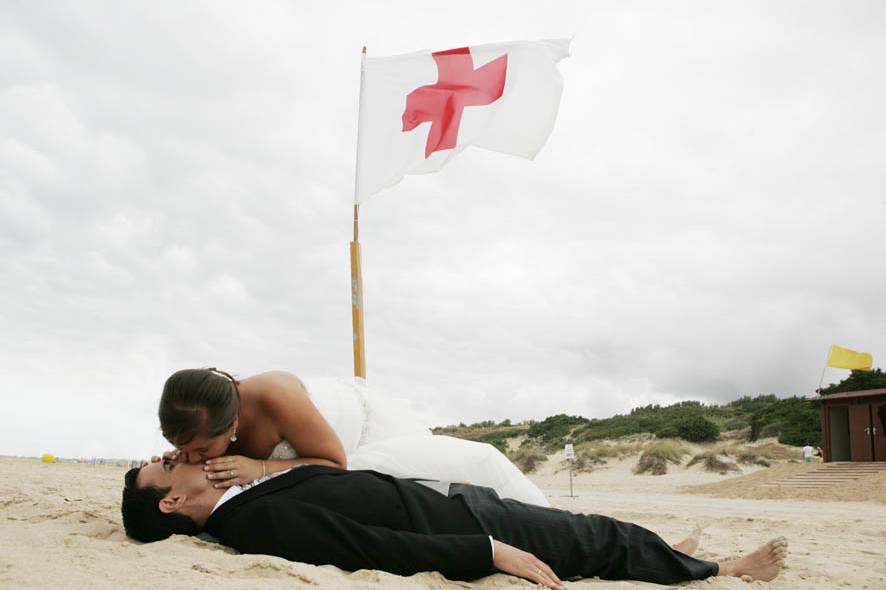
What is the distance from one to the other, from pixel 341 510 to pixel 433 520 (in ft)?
1.36

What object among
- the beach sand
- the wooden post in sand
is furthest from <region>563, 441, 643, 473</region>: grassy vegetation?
the wooden post in sand

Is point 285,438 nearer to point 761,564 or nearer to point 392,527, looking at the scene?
point 392,527

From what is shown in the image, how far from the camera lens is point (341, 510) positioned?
3021mm

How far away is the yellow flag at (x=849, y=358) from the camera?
964 inches

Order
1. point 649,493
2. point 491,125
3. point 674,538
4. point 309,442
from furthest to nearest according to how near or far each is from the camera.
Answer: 1. point 649,493
2. point 491,125
3. point 674,538
4. point 309,442

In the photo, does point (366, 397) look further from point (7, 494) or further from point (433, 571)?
point (7, 494)

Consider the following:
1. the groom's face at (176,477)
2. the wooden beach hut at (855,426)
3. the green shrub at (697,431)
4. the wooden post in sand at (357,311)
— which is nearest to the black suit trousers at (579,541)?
the groom's face at (176,477)

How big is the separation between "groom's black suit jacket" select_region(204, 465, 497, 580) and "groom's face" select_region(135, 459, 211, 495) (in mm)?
162

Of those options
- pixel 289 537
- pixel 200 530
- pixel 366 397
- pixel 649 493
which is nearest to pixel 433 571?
pixel 289 537

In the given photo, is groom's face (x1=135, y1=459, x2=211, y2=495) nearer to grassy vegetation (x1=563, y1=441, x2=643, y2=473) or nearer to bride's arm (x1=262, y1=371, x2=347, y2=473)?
bride's arm (x1=262, y1=371, x2=347, y2=473)

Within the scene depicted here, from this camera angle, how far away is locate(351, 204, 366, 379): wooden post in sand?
5992 millimetres

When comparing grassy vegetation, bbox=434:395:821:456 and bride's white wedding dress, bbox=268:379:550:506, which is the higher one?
bride's white wedding dress, bbox=268:379:550:506

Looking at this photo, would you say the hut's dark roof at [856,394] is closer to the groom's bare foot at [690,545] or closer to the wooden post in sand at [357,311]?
the wooden post in sand at [357,311]

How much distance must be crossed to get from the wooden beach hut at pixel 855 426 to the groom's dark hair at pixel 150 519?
65.7 ft
